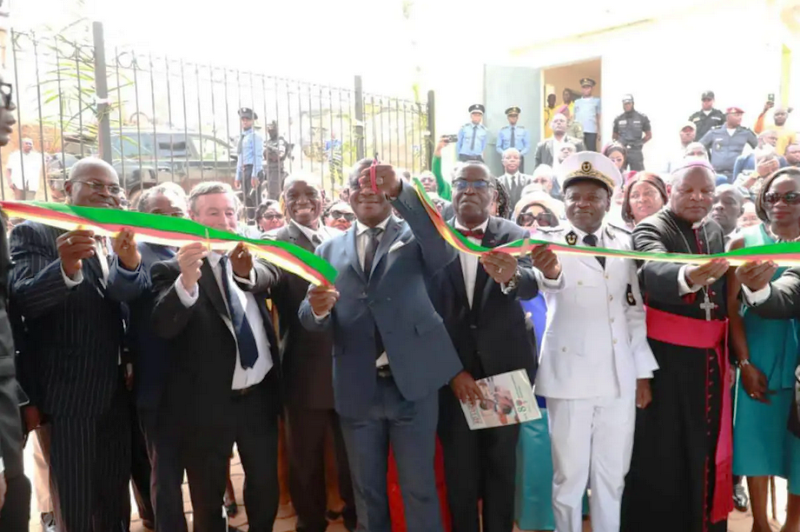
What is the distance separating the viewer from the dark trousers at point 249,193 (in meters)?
8.13

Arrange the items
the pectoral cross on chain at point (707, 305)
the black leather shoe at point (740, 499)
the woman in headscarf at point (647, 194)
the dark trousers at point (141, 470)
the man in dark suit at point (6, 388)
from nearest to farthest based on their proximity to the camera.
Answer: the man in dark suit at point (6, 388), the pectoral cross on chain at point (707, 305), the dark trousers at point (141, 470), the black leather shoe at point (740, 499), the woman in headscarf at point (647, 194)

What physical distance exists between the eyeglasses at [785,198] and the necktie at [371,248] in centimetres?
202

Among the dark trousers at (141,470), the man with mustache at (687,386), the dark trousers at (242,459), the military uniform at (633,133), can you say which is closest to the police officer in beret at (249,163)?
the dark trousers at (141,470)

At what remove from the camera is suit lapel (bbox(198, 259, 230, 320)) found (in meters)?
2.93

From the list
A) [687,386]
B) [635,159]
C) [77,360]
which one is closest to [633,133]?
[635,159]

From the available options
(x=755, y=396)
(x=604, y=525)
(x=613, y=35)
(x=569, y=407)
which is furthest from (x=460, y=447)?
(x=613, y=35)

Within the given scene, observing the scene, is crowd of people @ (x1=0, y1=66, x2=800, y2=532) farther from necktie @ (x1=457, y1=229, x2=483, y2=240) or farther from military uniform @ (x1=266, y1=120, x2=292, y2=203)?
military uniform @ (x1=266, y1=120, x2=292, y2=203)

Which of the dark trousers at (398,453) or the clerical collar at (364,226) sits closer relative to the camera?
the dark trousers at (398,453)

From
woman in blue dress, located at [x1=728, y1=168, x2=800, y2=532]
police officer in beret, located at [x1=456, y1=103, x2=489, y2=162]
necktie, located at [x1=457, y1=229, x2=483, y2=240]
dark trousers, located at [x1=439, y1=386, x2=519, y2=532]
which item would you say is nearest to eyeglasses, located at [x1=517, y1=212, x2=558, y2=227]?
woman in blue dress, located at [x1=728, y1=168, x2=800, y2=532]

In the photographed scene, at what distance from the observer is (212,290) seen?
9.65 ft

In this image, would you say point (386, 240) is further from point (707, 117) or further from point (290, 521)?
point (707, 117)

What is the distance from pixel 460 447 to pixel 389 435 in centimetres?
39

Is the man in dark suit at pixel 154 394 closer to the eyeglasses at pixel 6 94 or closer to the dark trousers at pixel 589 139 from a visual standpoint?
the eyeglasses at pixel 6 94

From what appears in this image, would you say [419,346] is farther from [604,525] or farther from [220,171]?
Answer: [220,171]
